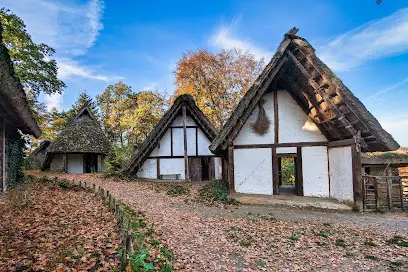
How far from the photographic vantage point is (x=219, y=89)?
2594 cm

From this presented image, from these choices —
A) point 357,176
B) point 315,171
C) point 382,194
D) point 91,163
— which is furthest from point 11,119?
point 91,163

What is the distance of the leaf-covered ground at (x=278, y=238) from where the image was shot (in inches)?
190

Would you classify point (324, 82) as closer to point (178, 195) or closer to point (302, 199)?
point (302, 199)

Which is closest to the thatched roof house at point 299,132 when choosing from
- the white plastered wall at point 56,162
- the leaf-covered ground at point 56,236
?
the leaf-covered ground at point 56,236

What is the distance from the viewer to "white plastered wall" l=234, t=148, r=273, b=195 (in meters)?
11.0

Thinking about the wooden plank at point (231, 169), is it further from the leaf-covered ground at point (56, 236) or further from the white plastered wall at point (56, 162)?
the white plastered wall at point (56, 162)

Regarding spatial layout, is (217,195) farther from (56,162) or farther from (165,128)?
(56,162)

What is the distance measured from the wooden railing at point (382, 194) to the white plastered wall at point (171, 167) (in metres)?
10.6

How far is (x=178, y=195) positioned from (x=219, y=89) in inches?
635

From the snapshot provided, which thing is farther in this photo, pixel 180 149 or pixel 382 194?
pixel 180 149

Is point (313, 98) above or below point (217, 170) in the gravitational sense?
above

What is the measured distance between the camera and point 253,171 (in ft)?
36.3

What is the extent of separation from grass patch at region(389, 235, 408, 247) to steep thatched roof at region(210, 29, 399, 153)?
394 cm

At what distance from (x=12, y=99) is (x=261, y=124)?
30.9 feet
